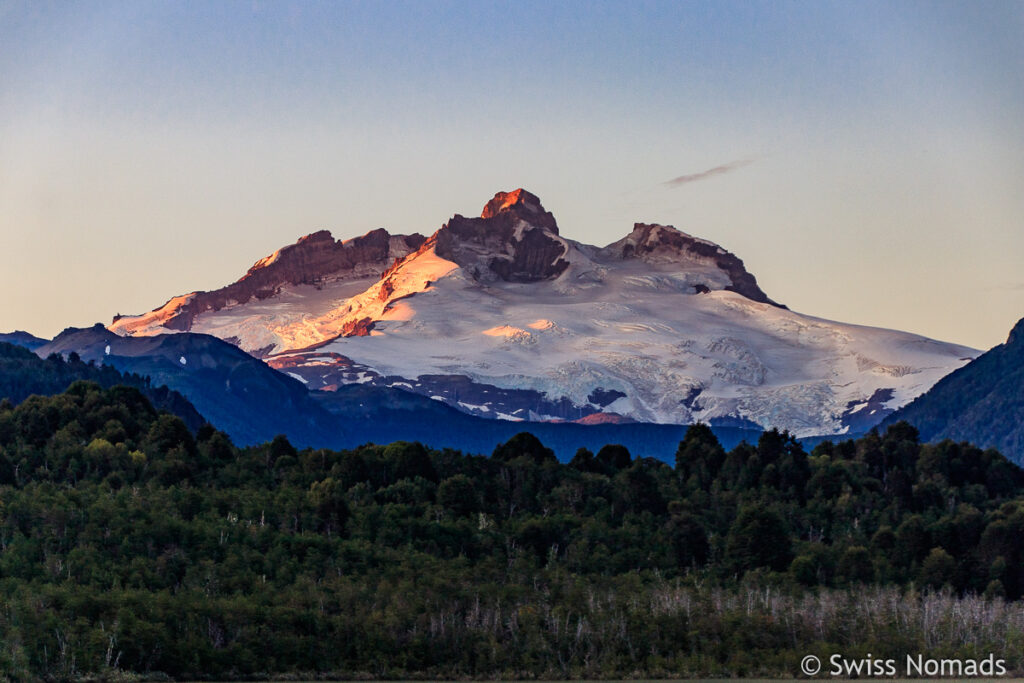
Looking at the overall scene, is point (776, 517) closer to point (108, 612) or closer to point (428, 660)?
A: point (428, 660)

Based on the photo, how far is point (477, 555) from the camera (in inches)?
5428

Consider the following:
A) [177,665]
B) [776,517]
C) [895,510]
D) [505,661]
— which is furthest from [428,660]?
[895,510]

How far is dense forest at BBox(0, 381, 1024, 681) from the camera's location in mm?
108125

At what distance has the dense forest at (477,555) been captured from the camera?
108 m

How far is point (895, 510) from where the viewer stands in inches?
6270

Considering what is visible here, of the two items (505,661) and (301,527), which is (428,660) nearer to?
(505,661)

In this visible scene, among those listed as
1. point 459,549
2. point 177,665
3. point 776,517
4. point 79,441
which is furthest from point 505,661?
point 79,441

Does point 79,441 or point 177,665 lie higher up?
point 79,441

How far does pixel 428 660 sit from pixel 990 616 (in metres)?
36.8

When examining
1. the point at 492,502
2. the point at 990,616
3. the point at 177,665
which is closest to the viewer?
the point at 177,665

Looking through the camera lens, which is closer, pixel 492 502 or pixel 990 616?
pixel 990 616

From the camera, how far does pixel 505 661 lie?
107750 millimetres

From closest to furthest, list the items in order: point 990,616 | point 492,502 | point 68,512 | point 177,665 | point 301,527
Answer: point 177,665 < point 990,616 < point 68,512 < point 301,527 < point 492,502

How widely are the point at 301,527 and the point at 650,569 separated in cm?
2541
